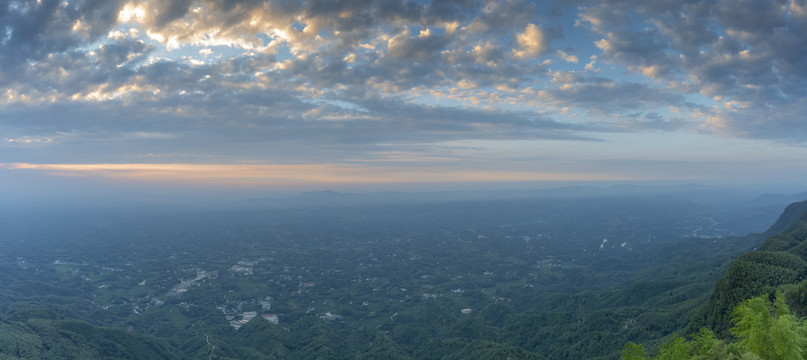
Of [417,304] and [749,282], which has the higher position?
[749,282]

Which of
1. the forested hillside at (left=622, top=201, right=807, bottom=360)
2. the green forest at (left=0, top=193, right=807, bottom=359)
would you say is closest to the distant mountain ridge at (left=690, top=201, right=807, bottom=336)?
the forested hillside at (left=622, top=201, right=807, bottom=360)

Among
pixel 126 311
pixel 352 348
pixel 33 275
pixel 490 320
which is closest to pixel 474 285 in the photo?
pixel 490 320

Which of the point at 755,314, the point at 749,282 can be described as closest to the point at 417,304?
the point at 749,282

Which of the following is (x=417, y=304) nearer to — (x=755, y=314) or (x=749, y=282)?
→ (x=749, y=282)

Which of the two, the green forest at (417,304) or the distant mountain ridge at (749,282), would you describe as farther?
the green forest at (417,304)

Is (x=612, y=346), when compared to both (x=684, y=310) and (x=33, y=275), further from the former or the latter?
(x=33, y=275)

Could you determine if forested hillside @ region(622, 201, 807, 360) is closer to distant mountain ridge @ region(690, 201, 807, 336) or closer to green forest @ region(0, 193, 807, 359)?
distant mountain ridge @ region(690, 201, 807, 336)

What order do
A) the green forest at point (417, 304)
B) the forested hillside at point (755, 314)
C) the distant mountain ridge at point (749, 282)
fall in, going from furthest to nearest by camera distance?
the green forest at point (417, 304)
the distant mountain ridge at point (749, 282)
the forested hillside at point (755, 314)

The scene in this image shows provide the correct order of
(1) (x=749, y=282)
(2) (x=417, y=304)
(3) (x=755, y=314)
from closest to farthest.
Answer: (3) (x=755, y=314) < (1) (x=749, y=282) < (2) (x=417, y=304)

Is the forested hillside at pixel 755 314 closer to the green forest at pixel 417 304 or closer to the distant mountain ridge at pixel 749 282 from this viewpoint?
the distant mountain ridge at pixel 749 282

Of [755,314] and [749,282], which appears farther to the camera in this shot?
[749,282]

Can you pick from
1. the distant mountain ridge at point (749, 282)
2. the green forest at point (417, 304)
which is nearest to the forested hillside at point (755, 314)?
the distant mountain ridge at point (749, 282)
